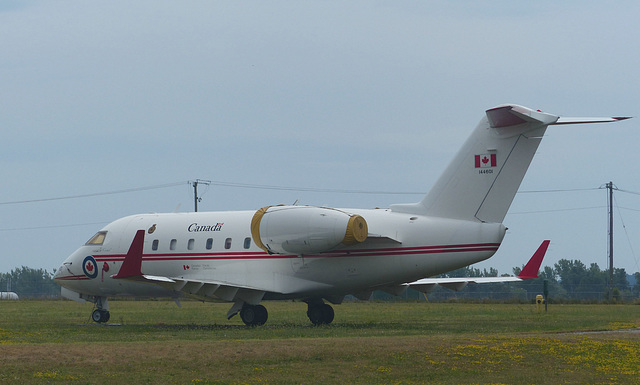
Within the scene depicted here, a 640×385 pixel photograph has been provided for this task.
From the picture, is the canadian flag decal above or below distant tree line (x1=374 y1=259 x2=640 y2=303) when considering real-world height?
above

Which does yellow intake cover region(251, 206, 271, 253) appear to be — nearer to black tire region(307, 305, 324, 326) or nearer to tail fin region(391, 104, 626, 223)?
black tire region(307, 305, 324, 326)

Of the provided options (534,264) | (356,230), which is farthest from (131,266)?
(534,264)

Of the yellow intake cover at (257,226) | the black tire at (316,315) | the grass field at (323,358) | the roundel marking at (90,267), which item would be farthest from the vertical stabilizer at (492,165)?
the roundel marking at (90,267)

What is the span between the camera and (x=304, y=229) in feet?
103

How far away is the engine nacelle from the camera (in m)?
30.8

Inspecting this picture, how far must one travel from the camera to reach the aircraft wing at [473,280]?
3697cm

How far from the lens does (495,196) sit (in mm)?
29656

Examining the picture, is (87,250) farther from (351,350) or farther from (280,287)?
(351,350)

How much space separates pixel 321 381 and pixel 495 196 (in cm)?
1194

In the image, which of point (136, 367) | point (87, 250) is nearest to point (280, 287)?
point (87, 250)

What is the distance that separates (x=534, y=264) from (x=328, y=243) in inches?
448

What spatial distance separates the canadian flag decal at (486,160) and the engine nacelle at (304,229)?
4.13 m

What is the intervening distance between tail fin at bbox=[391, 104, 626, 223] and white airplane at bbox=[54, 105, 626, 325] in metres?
0.03

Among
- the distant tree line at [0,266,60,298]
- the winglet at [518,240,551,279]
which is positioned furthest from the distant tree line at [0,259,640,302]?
Result: the winglet at [518,240,551,279]
